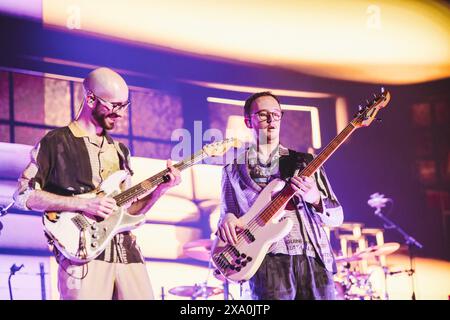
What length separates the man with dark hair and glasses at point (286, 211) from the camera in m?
3.72

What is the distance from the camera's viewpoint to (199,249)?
15.6 feet

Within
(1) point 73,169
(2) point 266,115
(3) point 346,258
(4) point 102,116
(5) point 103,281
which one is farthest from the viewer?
(3) point 346,258

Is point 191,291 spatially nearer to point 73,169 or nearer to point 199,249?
point 199,249

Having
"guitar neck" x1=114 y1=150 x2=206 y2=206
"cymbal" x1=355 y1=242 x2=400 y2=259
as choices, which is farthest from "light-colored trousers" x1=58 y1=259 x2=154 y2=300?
"cymbal" x1=355 y1=242 x2=400 y2=259

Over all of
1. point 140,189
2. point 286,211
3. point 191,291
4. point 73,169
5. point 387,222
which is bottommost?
point 191,291

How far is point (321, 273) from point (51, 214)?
163cm

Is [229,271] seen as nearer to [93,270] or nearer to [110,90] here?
[93,270]

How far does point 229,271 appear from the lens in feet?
12.6

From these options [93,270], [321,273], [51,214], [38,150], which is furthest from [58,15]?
[321,273]

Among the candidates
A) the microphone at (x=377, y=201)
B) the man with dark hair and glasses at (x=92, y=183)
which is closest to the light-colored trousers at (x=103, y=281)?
the man with dark hair and glasses at (x=92, y=183)

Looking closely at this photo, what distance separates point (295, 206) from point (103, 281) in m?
1.28

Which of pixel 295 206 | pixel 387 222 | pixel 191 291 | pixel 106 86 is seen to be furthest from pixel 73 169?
pixel 387 222

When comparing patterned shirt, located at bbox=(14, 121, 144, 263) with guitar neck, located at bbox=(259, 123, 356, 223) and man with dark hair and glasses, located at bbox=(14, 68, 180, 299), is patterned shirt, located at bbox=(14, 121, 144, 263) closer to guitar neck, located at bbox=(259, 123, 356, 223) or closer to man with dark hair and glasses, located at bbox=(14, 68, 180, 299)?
man with dark hair and glasses, located at bbox=(14, 68, 180, 299)

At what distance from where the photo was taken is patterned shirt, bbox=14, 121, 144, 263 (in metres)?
3.60
